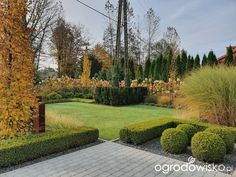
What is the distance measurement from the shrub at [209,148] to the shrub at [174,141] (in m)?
0.33

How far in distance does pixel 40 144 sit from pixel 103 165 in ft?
4.15

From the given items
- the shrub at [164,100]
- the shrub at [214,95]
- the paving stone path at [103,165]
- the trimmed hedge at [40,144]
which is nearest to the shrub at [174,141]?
the paving stone path at [103,165]

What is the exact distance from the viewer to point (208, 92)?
250 inches

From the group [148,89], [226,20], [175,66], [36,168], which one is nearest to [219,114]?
[36,168]

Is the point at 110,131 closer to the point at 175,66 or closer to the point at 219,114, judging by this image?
the point at 219,114

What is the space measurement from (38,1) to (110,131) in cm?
1554

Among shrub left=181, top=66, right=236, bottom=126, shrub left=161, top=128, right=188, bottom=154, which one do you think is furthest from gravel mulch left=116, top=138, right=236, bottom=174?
shrub left=181, top=66, right=236, bottom=126

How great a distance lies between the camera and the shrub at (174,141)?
4566 millimetres

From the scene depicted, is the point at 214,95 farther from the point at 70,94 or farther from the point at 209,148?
the point at 70,94

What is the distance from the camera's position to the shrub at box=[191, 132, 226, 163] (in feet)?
13.5

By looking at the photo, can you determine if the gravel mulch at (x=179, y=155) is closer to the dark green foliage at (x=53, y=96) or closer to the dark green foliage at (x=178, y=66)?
the dark green foliage at (x=53, y=96)

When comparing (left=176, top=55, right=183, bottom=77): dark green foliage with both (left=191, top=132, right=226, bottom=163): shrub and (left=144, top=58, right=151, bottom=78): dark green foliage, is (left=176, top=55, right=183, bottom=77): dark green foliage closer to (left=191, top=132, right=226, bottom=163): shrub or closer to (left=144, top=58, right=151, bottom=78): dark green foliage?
(left=144, top=58, right=151, bottom=78): dark green foliage

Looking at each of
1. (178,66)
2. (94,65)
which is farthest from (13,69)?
(94,65)

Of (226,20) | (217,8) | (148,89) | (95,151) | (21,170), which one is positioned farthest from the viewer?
(148,89)
